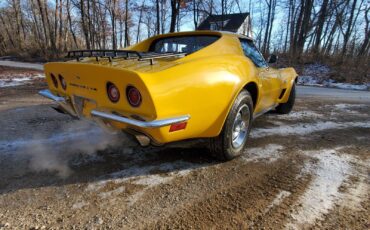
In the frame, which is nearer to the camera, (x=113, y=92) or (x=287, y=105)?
(x=113, y=92)

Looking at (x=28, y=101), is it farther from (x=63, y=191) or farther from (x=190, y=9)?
(x=190, y=9)

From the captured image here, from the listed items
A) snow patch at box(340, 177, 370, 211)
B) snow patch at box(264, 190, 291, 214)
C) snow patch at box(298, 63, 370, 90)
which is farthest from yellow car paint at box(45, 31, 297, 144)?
snow patch at box(298, 63, 370, 90)

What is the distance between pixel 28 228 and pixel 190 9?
842 inches

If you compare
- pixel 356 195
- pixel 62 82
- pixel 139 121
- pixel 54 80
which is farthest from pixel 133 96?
pixel 356 195

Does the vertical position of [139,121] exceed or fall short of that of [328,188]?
it exceeds it

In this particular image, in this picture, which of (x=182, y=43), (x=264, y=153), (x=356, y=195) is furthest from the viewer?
(x=182, y=43)

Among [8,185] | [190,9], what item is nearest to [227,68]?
[8,185]

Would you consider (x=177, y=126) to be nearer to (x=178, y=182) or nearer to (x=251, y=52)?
(x=178, y=182)

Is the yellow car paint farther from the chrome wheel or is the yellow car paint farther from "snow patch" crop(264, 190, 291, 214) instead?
"snow patch" crop(264, 190, 291, 214)

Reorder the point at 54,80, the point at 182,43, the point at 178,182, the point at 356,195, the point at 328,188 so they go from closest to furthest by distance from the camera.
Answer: the point at 356,195, the point at 328,188, the point at 178,182, the point at 54,80, the point at 182,43

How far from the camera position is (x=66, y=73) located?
281 centimetres

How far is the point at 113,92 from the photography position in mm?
2432

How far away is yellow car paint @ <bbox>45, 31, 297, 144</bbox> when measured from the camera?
88.3 inches

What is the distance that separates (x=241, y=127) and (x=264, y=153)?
0.48 meters
